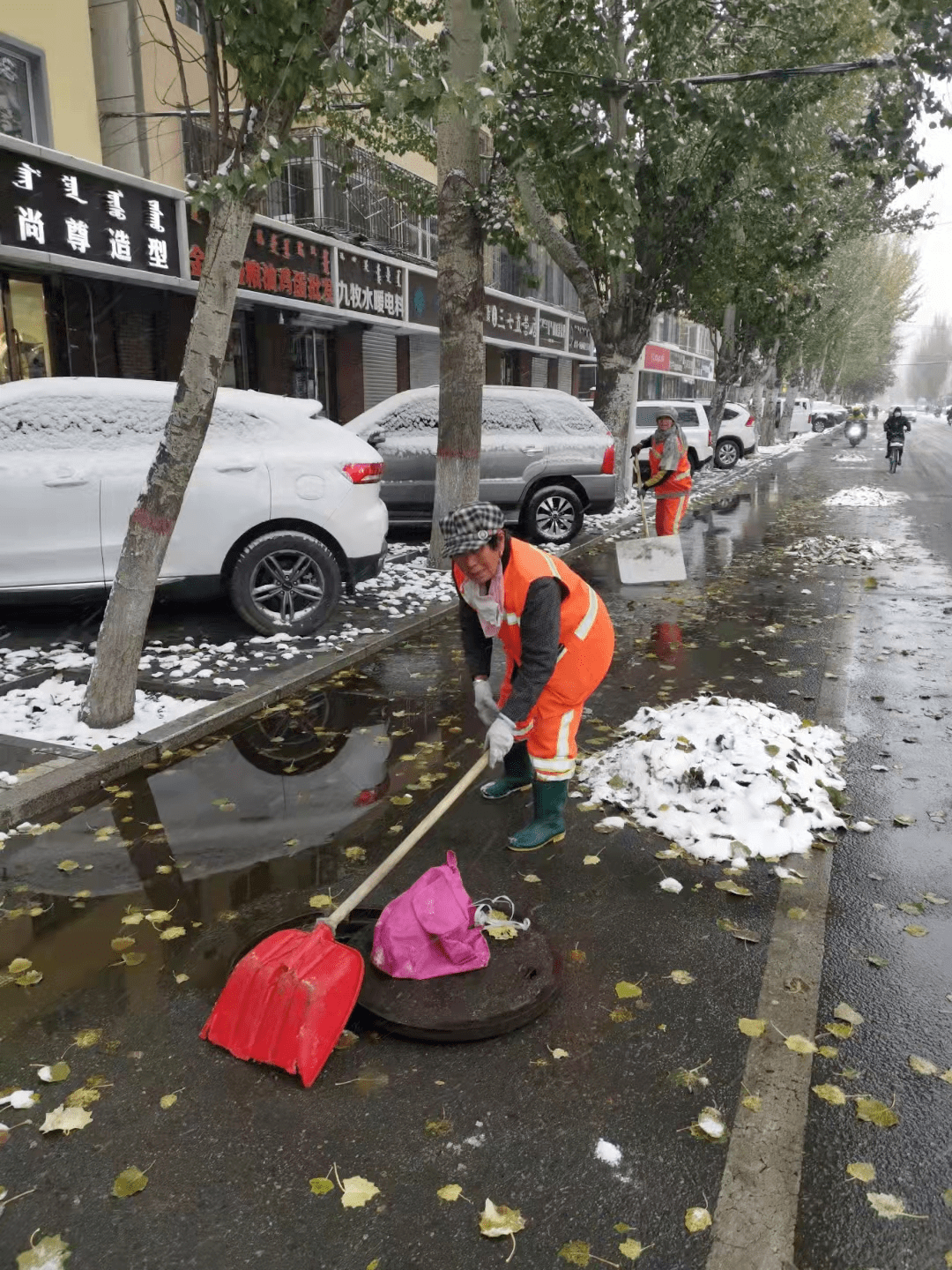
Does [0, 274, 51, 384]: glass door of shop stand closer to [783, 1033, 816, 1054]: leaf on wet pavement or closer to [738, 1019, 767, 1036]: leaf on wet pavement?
[738, 1019, 767, 1036]: leaf on wet pavement

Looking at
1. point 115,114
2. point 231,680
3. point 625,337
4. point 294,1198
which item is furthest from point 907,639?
point 115,114

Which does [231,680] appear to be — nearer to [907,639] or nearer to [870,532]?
[907,639]

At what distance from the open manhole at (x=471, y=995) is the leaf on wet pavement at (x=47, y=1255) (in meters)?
1.04

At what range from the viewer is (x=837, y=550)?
1275 centimetres

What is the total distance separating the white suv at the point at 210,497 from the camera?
6.71m

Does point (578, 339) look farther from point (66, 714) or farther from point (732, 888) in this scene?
point (732, 888)

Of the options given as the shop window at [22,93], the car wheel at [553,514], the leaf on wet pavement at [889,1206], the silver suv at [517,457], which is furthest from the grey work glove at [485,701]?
the shop window at [22,93]

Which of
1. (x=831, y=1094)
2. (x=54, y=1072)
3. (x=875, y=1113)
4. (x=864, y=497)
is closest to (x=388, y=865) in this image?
(x=54, y=1072)

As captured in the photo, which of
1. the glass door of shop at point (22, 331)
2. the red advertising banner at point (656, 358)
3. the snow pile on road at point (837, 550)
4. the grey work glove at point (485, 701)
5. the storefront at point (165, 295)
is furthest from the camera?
the red advertising banner at point (656, 358)

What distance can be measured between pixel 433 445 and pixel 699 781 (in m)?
8.03

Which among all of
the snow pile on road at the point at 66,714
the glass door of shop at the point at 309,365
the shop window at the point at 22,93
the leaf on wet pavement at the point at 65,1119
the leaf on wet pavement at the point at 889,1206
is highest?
the shop window at the point at 22,93

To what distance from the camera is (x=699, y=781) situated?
175 inches

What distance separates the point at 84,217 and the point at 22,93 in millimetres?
2431

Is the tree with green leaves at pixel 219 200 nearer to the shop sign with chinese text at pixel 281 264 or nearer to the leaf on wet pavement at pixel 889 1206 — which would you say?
the leaf on wet pavement at pixel 889 1206
